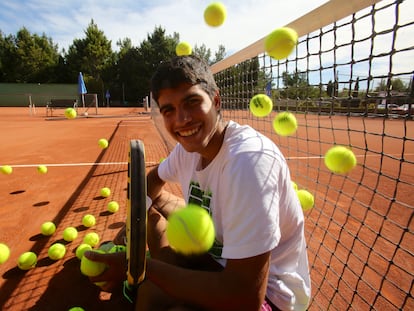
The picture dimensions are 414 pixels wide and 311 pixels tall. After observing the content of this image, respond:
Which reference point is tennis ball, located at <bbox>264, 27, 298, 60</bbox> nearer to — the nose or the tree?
the nose

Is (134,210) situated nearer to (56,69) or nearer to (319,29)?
(319,29)

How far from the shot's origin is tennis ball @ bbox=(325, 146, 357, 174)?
2.74 m

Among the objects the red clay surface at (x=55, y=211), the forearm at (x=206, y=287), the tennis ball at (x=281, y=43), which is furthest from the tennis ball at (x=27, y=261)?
the tennis ball at (x=281, y=43)

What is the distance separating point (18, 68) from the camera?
46094mm

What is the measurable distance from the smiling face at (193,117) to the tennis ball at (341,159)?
1542 millimetres

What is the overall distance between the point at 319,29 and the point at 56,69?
5404 centimetres

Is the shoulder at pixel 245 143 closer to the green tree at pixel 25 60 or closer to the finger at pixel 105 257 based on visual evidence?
the finger at pixel 105 257

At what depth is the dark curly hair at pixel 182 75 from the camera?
1.63m

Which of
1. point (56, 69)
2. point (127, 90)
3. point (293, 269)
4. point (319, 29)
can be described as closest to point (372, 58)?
point (319, 29)

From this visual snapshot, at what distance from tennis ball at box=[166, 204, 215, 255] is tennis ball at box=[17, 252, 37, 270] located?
1.84 meters

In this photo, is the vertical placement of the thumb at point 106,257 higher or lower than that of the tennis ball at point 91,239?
higher

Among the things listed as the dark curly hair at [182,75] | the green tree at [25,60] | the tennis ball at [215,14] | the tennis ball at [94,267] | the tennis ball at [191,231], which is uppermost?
the green tree at [25,60]

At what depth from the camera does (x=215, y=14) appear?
3354 mm

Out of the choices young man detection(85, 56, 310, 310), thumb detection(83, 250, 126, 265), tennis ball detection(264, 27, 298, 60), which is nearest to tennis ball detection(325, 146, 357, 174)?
tennis ball detection(264, 27, 298, 60)
